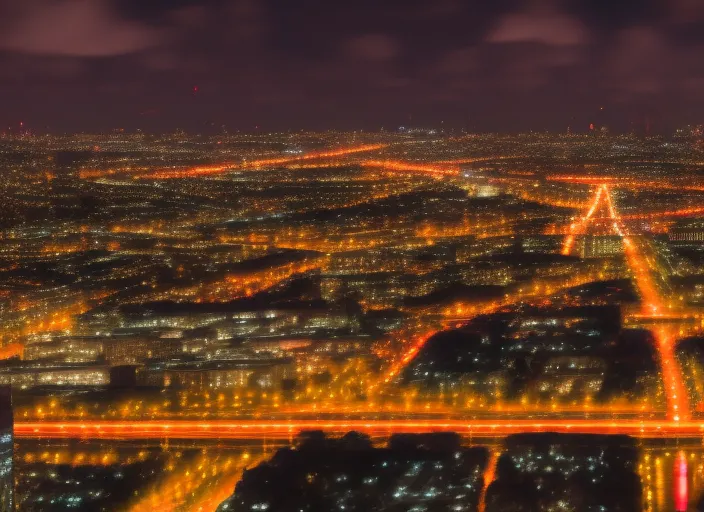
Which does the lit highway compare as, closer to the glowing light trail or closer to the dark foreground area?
the dark foreground area

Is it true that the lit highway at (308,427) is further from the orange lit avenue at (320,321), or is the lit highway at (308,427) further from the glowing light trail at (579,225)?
the glowing light trail at (579,225)

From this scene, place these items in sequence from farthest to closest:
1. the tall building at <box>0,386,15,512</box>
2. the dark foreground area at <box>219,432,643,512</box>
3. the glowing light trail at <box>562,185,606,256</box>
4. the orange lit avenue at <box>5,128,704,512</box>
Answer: the glowing light trail at <box>562,185,606,256</box> < the orange lit avenue at <box>5,128,704,512</box> < the dark foreground area at <box>219,432,643,512</box> < the tall building at <box>0,386,15,512</box>

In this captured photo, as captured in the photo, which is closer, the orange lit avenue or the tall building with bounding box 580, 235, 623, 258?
the orange lit avenue

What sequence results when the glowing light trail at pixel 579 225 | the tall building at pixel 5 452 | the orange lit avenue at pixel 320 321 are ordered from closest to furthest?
the tall building at pixel 5 452 < the orange lit avenue at pixel 320 321 < the glowing light trail at pixel 579 225

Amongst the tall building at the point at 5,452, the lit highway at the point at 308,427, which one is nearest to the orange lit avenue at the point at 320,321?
the lit highway at the point at 308,427

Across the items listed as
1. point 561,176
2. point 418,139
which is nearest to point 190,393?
point 561,176

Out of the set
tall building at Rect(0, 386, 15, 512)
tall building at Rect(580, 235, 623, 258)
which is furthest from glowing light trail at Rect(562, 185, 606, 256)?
tall building at Rect(0, 386, 15, 512)

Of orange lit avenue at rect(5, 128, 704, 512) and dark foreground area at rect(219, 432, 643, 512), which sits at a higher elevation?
orange lit avenue at rect(5, 128, 704, 512)
